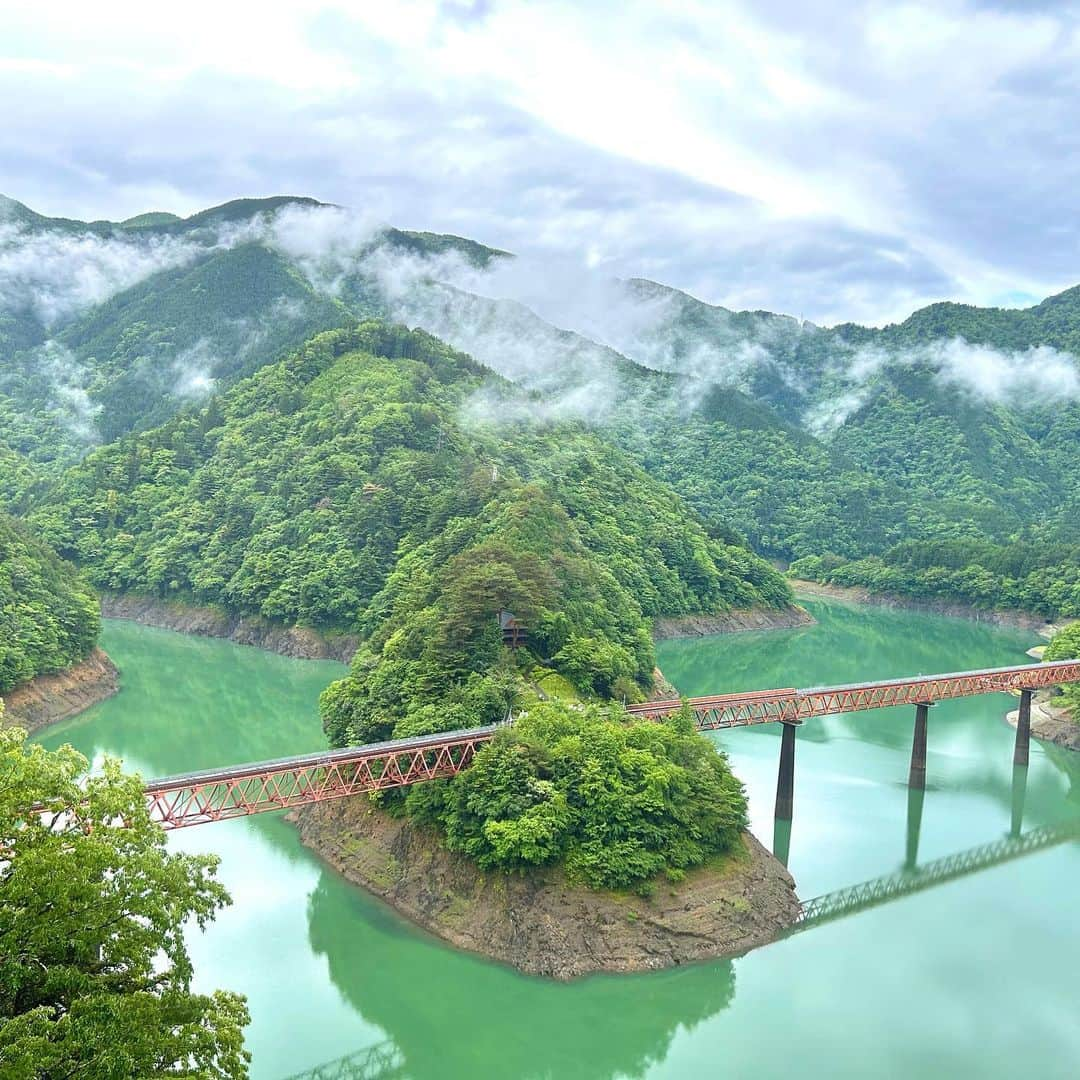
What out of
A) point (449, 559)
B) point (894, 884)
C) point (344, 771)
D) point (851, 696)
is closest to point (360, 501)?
point (449, 559)

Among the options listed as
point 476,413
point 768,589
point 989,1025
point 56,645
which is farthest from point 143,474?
point 989,1025

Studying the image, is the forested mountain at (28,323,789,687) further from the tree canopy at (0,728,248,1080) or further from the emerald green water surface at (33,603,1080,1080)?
the tree canopy at (0,728,248,1080)

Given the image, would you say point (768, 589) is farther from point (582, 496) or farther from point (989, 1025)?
point (989, 1025)

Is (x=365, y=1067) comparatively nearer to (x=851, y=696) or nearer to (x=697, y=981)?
(x=697, y=981)

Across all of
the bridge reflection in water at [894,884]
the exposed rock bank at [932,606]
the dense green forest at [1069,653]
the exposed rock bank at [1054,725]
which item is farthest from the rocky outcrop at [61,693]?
the exposed rock bank at [932,606]

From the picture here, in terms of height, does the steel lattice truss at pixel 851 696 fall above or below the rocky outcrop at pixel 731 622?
above

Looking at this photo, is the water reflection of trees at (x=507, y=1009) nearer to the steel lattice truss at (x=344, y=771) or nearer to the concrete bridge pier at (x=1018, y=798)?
the steel lattice truss at (x=344, y=771)
